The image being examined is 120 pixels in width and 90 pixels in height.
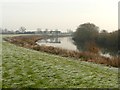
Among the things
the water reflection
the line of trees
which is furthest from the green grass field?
the water reflection

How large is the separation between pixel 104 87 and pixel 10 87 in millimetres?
3982

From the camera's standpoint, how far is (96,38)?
216ft

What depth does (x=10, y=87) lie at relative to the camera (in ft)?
35.1

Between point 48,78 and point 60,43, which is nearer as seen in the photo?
point 48,78

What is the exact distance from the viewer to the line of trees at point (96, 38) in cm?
5365

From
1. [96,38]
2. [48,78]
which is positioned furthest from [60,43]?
[48,78]

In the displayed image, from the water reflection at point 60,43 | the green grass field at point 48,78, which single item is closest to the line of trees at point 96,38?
the water reflection at point 60,43

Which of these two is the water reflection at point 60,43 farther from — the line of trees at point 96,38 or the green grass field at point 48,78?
the green grass field at point 48,78

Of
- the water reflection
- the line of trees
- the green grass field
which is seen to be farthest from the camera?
the line of trees

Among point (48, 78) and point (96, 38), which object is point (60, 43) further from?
point (48, 78)

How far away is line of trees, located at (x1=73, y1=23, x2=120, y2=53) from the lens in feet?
176

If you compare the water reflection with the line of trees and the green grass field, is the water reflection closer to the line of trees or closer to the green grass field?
the line of trees

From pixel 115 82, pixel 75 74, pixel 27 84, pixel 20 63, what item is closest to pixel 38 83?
pixel 27 84

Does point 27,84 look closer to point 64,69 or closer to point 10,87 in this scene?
point 10,87
